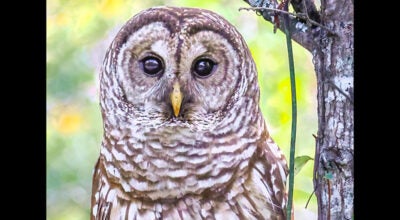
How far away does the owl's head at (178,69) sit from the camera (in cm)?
153

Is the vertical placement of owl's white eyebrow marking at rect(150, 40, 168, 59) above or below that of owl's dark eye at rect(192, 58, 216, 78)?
above

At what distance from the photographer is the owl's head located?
1.53m

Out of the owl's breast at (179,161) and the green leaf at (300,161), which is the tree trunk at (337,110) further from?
the owl's breast at (179,161)

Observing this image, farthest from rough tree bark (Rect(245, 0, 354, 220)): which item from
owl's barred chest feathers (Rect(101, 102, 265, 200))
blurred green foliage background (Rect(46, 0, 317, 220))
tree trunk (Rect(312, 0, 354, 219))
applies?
owl's barred chest feathers (Rect(101, 102, 265, 200))

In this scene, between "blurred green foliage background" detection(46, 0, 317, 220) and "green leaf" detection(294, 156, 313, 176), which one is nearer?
"green leaf" detection(294, 156, 313, 176)

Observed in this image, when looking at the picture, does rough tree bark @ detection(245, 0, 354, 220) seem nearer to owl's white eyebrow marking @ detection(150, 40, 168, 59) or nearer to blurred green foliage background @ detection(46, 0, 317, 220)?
blurred green foliage background @ detection(46, 0, 317, 220)

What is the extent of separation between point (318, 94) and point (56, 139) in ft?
2.05

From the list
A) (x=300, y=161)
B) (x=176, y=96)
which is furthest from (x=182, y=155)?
(x=300, y=161)

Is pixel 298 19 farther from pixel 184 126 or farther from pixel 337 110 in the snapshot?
pixel 184 126

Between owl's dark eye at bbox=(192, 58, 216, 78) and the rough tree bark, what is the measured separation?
25 centimetres

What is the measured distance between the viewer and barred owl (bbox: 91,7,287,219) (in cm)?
154

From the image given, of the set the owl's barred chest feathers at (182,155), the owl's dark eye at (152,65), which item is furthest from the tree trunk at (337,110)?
the owl's dark eye at (152,65)

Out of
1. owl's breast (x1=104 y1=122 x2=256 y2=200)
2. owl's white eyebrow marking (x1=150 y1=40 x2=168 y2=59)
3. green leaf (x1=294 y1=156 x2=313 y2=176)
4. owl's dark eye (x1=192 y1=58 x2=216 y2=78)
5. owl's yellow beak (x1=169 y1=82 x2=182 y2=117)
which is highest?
owl's white eyebrow marking (x1=150 y1=40 x2=168 y2=59)

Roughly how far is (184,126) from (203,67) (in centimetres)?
15
